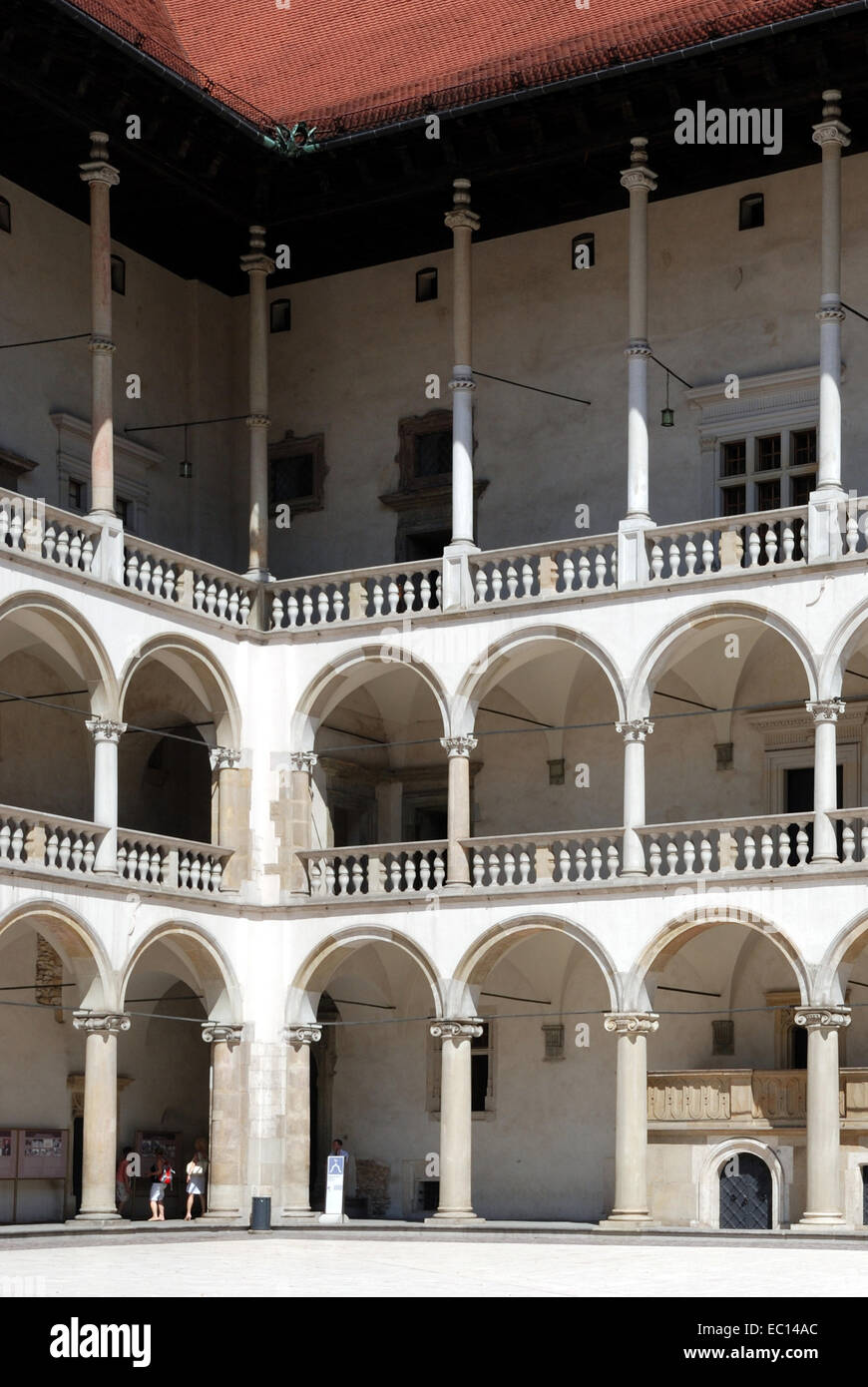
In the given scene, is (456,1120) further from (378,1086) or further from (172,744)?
(172,744)

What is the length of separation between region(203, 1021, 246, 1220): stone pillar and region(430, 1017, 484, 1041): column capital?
220 cm

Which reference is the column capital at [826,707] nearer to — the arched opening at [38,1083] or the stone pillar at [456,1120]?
the stone pillar at [456,1120]

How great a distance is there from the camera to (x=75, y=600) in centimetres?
2403

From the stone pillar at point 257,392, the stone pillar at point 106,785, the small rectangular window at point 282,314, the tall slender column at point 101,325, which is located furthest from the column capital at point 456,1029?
the small rectangular window at point 282,314

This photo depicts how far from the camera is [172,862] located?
25.0 meters

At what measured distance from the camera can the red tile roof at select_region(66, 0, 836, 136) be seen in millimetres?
24484

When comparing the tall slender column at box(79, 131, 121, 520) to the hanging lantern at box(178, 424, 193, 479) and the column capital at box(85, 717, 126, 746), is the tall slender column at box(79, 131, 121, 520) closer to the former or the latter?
the column capital at box(85, 717, 126, 746)

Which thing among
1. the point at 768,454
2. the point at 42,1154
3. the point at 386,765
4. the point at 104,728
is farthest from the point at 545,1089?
the point at 768,454

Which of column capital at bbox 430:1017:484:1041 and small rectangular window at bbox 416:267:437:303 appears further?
small rectangular window at bbox 416:267:437:303

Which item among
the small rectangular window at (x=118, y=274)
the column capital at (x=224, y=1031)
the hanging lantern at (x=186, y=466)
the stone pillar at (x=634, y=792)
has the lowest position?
the column capital at (x=224, y=1031)

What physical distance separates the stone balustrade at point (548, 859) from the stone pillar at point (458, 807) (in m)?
0.11

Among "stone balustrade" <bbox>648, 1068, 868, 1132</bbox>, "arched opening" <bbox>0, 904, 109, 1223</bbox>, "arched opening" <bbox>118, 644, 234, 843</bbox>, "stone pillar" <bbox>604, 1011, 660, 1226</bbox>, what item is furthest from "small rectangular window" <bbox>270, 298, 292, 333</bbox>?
"stone balustrade" <bbox>648, 1068, 868, 1132</bbox>

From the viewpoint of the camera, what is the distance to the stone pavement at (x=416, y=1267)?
1461 centimetres
